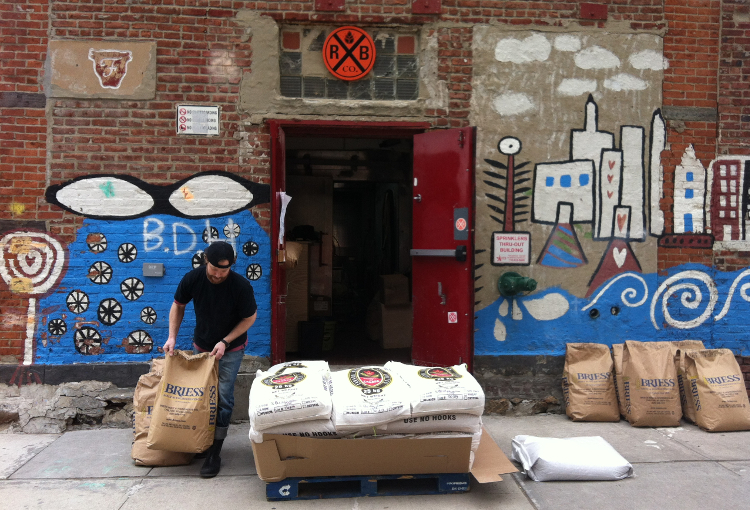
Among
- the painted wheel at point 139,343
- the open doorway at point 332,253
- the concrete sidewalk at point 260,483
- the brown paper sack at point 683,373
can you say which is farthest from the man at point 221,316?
the brown paper sack at point 683,373

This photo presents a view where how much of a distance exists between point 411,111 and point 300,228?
3.25 m

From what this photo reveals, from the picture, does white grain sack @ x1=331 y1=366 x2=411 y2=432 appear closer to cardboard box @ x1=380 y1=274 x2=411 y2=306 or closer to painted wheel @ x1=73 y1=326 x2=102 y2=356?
painted wheel @ x1=73 y1=326 x2=102 y2=356

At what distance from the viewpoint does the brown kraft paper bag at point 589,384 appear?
5578mm

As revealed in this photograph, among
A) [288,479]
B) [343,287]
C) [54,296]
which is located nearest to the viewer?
[288,479]

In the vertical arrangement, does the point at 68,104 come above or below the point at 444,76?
below

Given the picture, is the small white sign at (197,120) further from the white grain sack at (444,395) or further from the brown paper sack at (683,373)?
the brown paper sack at (683,373)

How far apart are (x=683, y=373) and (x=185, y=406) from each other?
4573mm

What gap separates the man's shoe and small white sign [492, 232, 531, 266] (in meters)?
3.14

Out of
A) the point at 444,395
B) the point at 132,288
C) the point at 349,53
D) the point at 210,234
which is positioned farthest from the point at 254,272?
the point at 444,395

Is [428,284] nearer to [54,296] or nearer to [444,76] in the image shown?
[444,76]

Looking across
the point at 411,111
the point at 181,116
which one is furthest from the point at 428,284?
the point at 181,116

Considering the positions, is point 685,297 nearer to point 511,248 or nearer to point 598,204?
point 598,204

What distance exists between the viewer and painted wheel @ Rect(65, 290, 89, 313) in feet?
18.0

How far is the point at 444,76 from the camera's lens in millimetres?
5840
